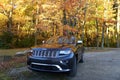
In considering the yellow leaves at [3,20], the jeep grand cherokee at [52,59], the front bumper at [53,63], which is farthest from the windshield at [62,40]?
the yellow leaves at [3,20]

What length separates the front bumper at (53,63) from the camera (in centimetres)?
683

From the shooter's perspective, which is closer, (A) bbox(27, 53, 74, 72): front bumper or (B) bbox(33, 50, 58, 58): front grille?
(A) bbox(27, 53, 74, 72): front bumper

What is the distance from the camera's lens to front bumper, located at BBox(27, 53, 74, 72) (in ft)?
22.4

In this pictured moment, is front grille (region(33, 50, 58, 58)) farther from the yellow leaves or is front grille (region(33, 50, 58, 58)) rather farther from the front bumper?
the yellow leaves

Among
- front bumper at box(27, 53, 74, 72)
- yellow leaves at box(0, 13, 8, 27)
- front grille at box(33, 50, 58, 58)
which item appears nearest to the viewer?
front bumper at box(27, 53, 74, 72)

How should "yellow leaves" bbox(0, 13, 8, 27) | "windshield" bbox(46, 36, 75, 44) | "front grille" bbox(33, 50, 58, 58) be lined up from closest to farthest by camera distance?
"front grille" bbox(33, 50, 58, 58), "windshield" bbox(46, 36, 75, 44), "yellow leaves" bbox(0, 13, 8, 27)

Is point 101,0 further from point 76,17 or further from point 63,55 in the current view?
point 63,55

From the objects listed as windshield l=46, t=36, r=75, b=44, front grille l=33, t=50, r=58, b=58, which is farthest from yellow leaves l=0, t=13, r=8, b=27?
front grille l=33, t=50, r=58, b=58

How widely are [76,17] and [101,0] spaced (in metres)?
6.30

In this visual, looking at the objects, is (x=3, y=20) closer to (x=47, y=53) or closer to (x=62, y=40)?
(x=62, y=40)

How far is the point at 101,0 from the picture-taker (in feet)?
84.2

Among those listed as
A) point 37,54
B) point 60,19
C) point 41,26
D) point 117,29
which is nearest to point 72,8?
point 60,19

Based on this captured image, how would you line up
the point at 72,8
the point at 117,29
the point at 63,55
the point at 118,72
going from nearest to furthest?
1. the point at 63,55
2. the point at 118,72
3. the point at 72,8
4. the point at 117,29

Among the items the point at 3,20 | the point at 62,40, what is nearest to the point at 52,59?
the point at 62,40
